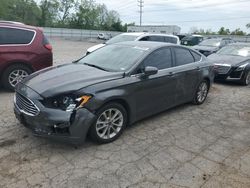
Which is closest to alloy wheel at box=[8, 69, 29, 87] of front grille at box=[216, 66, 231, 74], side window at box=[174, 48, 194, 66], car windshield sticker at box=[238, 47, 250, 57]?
side window at box=[174, 48, 194, 66]

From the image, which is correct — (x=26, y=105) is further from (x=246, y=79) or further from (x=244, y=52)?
(x=244, y=52)

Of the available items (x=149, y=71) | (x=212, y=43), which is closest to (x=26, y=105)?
(x=149, y=71)

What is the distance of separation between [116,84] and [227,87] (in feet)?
18.3

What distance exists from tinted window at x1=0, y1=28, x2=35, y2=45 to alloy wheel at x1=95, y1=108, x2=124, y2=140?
398 centimetres

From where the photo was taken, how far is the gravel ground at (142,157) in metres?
3.29

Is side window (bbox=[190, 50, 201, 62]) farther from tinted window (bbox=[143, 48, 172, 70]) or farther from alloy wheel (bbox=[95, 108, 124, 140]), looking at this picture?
alloy wheel (bbox=[95, 108, 124, 140])

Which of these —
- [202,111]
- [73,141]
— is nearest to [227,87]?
[202,111]

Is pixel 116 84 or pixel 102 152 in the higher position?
pixel 116 84

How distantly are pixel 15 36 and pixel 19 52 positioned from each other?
1.52 ft

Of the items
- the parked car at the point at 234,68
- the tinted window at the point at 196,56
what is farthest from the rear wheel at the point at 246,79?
the tinted window at the point at 196,56

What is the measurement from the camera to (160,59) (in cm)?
518

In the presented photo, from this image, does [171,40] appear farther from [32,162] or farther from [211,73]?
[32,162]

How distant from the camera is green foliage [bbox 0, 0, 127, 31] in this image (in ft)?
217

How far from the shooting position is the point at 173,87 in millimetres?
5379
